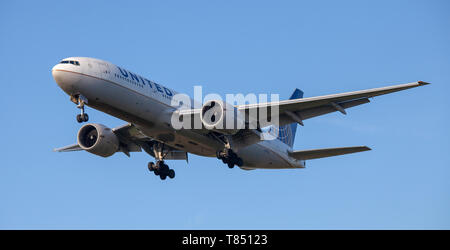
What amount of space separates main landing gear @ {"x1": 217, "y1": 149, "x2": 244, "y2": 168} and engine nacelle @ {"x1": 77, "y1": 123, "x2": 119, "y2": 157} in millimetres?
7056

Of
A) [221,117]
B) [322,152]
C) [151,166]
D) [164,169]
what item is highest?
[221,117]

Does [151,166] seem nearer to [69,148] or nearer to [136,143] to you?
[136,143]

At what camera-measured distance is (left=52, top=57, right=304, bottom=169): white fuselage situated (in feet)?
99.5

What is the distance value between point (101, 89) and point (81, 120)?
191 centimetres

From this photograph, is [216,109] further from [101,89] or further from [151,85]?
[101,89]

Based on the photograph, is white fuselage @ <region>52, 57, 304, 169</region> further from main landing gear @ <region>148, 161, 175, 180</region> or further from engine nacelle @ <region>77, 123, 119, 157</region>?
engine nacelle @ <region>77, 123, 119, 157</region>

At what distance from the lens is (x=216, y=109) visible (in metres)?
32.8

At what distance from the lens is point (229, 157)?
34.2 m

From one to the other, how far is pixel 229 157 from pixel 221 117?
2.95m

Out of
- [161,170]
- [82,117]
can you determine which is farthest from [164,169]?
[82,117]

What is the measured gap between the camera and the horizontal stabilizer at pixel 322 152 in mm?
33875

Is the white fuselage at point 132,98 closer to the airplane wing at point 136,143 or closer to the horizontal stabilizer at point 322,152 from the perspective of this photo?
the airplane wing at point 136,143

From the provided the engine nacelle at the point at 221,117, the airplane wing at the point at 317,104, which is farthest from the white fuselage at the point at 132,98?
the airplane wing at the point at 317,104
